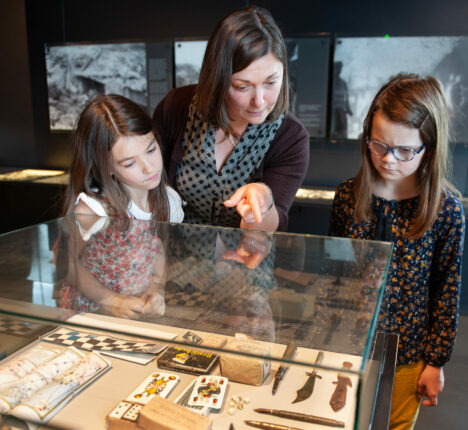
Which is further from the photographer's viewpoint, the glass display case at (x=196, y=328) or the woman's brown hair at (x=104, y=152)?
the woman's brown hair at (x=104, y=152)

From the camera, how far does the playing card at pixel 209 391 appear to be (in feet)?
2.59

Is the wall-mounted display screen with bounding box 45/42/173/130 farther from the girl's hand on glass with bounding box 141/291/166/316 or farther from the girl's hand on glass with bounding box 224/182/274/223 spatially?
the girl's hand on glass with bounding box 141/291/166/316

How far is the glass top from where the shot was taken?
2.29 ft

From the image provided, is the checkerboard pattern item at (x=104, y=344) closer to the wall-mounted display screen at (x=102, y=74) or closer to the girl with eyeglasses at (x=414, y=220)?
the girl with eyeglasses at (x=414, y=220)

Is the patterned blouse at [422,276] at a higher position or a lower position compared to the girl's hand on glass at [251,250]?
lower

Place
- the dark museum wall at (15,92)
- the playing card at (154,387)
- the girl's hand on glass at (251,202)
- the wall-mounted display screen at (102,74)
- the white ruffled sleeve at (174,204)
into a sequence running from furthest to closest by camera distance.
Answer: the dark museum wall at (15,92)
the wall-mounted display screen at (102,74)
the white ruffled sleeve at (174,204)
the girl's hand on glass at (251,202)
the playing card at (154,387)

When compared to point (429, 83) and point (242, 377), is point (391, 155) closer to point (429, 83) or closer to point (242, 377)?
point (429, 83)

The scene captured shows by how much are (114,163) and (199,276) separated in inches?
27.0

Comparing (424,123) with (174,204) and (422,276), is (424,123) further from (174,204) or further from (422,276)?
(174,204)

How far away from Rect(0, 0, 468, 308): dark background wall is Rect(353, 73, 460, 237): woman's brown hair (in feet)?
6.10

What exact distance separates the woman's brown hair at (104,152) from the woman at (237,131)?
0.30 ft

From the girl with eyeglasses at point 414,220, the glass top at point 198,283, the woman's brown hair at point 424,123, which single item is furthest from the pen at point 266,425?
the woman's brown hair at point 424,123

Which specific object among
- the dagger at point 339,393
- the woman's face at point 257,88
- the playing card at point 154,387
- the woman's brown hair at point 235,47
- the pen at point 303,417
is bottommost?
the playing card at point 154,387

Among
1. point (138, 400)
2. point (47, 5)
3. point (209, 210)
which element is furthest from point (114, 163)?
point (47, 5)
